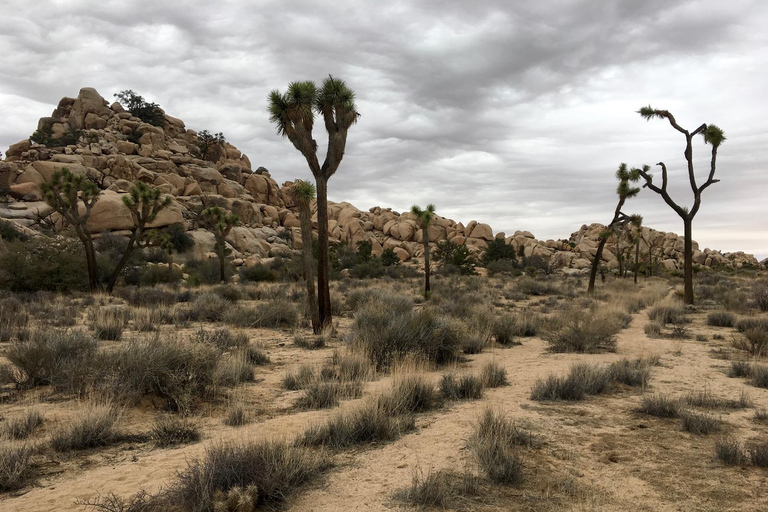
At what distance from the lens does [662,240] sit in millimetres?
84875

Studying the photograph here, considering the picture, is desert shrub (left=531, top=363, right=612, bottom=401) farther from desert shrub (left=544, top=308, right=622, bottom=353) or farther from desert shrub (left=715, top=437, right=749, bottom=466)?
desert shrub (left=544, top=308, right=622, bottom=353)

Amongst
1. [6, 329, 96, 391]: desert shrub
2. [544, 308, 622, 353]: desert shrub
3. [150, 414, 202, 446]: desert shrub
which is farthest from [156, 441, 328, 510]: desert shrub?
[544, 308, 622, 353]: desert shrub

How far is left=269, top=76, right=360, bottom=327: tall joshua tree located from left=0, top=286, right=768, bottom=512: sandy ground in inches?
283

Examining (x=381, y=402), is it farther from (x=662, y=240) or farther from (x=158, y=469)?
(x=662, y=240)

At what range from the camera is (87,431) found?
16.9 feet

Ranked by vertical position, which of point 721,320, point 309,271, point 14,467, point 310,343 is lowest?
point 310,343

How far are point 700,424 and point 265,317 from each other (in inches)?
471

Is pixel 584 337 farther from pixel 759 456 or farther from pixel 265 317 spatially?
pixel 265 317

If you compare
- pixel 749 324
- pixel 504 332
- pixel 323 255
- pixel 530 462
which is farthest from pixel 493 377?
pixel 749 324

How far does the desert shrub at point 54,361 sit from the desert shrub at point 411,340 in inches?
181

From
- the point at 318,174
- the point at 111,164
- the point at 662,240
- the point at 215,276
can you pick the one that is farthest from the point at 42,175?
the point at 662,240

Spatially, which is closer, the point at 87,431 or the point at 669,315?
the point at 87,431

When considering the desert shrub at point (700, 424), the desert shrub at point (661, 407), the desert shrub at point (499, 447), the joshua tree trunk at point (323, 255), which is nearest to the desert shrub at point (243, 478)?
the desert shrub at point (499, 447)

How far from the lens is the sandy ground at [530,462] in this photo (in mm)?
3865
